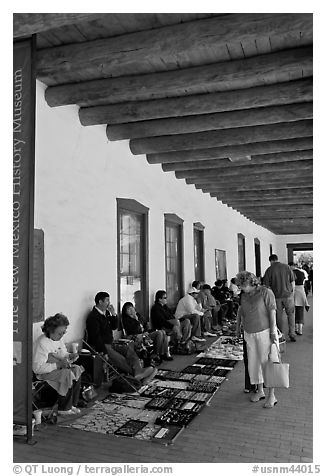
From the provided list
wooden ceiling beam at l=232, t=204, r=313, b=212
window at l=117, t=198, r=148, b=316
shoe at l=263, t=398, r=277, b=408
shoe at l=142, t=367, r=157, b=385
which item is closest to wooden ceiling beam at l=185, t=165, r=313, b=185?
window at l=117, t=198, r=148, b=316

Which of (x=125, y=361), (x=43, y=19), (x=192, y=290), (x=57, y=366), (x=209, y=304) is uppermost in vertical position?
(x=43, y=19)

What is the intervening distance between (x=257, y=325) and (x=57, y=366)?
7.44 ft

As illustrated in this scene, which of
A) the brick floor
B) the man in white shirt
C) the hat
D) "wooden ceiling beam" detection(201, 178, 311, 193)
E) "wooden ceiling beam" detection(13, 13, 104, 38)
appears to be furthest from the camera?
"wooden ceiling beam" detection(201, 178, 311, 193)

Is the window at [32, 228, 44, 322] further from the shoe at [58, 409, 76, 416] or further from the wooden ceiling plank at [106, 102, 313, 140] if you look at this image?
the wooden ceiling plank at [106, 102, 313, 140]

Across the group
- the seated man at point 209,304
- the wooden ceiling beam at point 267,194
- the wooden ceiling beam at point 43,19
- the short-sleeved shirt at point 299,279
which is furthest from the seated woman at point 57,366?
the wooden ceiling beam at point 267,194

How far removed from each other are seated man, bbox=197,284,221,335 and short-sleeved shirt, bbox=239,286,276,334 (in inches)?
187

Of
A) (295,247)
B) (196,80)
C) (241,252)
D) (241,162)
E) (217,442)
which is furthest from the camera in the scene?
(295,247)

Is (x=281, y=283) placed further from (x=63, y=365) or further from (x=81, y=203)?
(x=63, y=365)

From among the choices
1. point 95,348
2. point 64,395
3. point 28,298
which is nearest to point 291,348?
point 95,348

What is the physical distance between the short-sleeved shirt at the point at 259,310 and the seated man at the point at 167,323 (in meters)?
2.86

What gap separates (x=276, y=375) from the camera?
15.0ft

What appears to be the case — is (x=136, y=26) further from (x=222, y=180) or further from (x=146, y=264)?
(x=222, y=180)

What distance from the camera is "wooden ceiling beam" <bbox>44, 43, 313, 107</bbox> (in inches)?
178

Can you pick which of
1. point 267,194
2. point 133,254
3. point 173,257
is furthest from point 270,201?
point 133,254
